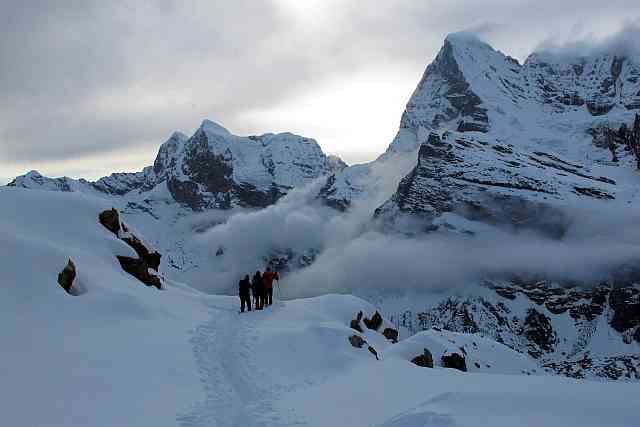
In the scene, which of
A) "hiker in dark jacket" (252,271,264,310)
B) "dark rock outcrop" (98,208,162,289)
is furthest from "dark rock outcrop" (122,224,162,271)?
"hiker in dark jacket" (252,271,264,310)

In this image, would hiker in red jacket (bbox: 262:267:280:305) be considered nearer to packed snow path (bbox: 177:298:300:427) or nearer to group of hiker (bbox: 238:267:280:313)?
group of hiker (bbox: 238:267:280:313)

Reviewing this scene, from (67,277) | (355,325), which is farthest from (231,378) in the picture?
(355,325)

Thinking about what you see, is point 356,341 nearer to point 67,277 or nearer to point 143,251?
point 67,277

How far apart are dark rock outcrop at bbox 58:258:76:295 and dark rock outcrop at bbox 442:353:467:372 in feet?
84.6

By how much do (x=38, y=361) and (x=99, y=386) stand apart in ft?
6.12

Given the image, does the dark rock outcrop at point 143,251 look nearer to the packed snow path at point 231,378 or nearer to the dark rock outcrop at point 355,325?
the packed snow path at point 231,378

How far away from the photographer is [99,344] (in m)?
16.7

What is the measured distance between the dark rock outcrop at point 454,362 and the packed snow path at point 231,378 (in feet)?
53.3

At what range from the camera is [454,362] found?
37.6m

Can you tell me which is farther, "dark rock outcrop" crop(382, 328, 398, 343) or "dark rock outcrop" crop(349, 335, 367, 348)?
"dark rock outcrop" crop(382, 328, 398, 343)

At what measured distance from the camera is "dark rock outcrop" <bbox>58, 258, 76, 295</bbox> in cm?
2042

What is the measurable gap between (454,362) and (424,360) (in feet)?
20.9

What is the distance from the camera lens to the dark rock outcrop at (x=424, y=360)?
3142 cm

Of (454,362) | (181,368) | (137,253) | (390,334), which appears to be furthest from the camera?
(390,334)
